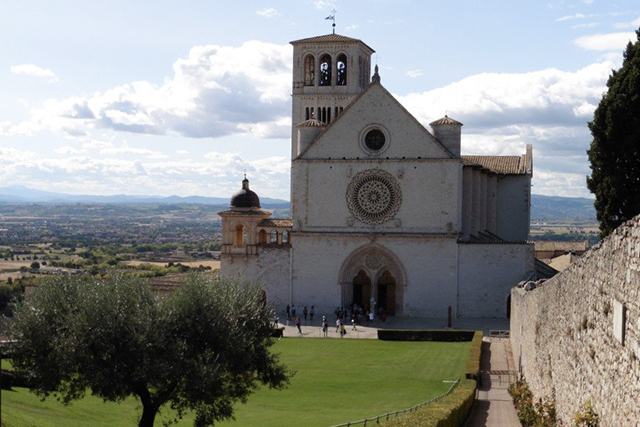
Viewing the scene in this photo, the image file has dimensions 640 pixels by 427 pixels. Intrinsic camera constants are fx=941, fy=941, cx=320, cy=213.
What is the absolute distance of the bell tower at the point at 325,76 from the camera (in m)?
70.4

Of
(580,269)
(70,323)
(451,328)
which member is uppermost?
(580,269)

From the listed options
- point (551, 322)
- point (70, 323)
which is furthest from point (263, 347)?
point (551, 322)

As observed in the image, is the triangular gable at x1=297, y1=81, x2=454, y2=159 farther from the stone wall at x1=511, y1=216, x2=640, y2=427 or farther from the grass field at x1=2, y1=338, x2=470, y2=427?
the stone wall at x1=511, y1=216, x2=640, y2=427

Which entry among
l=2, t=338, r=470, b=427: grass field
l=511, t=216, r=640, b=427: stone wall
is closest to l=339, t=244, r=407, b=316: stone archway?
l=2, t=338, r=470, b=427: grass field

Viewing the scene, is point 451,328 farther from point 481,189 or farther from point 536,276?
point 481,189

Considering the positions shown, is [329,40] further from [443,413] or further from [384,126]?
[443,413]

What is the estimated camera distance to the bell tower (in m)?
70.4

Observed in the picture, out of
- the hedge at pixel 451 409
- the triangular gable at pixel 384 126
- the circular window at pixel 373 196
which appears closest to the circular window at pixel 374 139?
the triangular gable at pixel 384 126

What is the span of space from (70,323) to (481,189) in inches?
1843

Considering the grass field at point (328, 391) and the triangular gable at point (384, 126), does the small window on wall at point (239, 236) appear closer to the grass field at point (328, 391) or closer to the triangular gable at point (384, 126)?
the triangular gable at point (384, 126)

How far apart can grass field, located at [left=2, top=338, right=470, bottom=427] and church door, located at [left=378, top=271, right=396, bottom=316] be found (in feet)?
37.2

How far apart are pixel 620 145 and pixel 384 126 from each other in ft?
72.7

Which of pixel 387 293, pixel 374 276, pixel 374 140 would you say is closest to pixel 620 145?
pixel 374 140

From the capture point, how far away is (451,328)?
183ft
